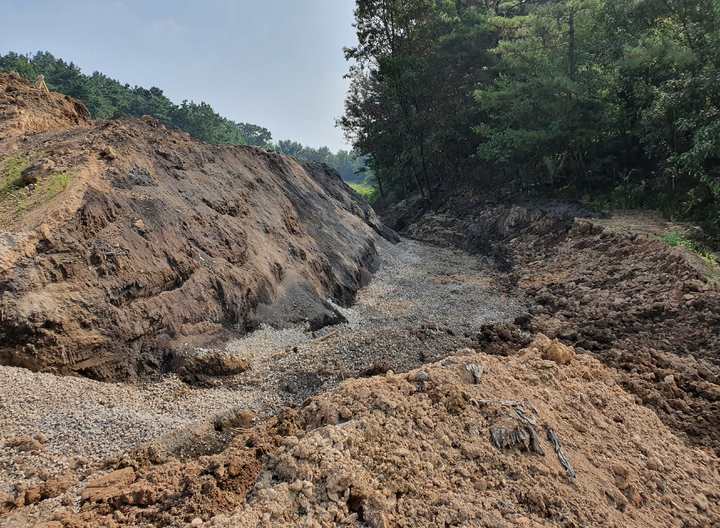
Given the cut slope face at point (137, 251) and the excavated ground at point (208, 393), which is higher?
the cut slope face at point (137, 251)

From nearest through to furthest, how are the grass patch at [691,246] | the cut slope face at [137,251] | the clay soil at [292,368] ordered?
1. the clay soil at [292,368]
2. the cut slope face at [137,251]
3. the grass patch at [691,246]

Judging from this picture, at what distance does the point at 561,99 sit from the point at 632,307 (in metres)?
10.7

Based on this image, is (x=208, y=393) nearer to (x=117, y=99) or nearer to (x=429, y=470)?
(x=429, y=470)

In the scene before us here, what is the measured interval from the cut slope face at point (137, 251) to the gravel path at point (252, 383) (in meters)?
0.51

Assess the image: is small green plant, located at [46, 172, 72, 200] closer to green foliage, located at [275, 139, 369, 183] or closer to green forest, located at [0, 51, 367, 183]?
green forest, located at [0, 51, 367, 183]

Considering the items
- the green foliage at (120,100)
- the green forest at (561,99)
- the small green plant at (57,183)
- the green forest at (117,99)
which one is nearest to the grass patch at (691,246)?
the green forest at (561,99)

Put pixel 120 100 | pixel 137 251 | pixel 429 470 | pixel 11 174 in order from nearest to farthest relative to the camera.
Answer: pixel 429 470 → pixel 137 251 → pixel 11 174 → pixel 120 100

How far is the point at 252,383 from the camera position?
646cm

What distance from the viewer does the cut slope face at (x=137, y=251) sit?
6000 millimetres

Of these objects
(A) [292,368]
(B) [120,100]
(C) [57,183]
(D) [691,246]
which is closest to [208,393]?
(A) [292,368]

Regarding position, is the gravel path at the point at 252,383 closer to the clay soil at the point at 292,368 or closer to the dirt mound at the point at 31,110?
the clay soil at the point at 292,368

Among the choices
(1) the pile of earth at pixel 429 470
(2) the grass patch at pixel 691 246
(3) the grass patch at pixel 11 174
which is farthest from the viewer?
(2) the grass patch at pixel 691 246

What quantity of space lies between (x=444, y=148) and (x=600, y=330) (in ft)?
64.6

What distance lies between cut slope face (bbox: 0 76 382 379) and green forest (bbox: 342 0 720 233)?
33.1 feet
